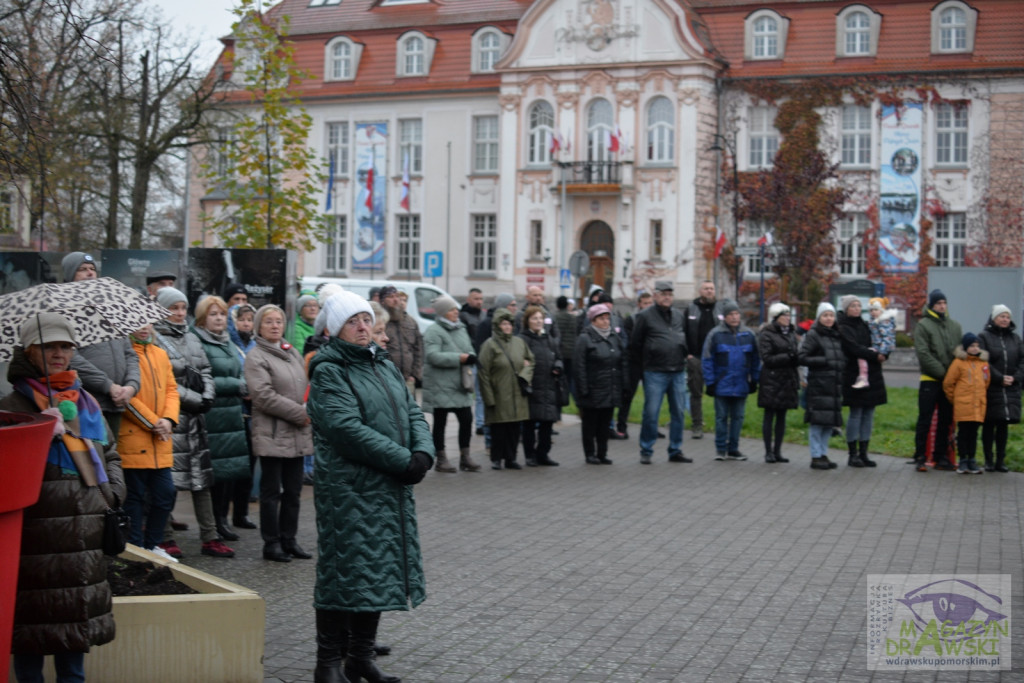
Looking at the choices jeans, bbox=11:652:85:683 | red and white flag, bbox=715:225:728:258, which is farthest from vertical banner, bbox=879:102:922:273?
jeans, bbox=11:652:85:683

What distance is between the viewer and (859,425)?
15039mm

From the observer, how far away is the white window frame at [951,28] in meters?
44.4

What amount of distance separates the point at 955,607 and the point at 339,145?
47.8 metres

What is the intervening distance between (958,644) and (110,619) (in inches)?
172

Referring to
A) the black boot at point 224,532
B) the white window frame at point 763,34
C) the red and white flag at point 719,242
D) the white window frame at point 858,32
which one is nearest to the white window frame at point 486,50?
the white window frame at point 763,34

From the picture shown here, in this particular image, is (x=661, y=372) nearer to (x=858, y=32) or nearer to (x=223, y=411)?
(x=223, y=411)

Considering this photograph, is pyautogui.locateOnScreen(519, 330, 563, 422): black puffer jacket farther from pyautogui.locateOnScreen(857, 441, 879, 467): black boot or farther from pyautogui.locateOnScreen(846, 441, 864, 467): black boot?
pyautogui.locateOnScreen(857, 441, 879, 467): black boot

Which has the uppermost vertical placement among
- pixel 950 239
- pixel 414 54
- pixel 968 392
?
pixel 414 54

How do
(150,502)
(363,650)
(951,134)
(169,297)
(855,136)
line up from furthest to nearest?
(855,136), (951,134), (169,297), (150,502), (363,650)

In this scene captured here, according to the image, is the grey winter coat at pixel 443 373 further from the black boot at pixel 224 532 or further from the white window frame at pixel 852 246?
the white window frame at pixel 852 246

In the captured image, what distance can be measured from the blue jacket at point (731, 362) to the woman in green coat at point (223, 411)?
23.5ft

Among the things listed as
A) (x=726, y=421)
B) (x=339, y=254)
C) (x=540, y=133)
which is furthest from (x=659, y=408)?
(x=339, y=254)

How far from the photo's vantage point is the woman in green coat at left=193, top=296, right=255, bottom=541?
380 inches

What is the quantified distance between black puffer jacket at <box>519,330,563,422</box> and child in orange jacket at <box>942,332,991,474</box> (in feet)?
14.8
